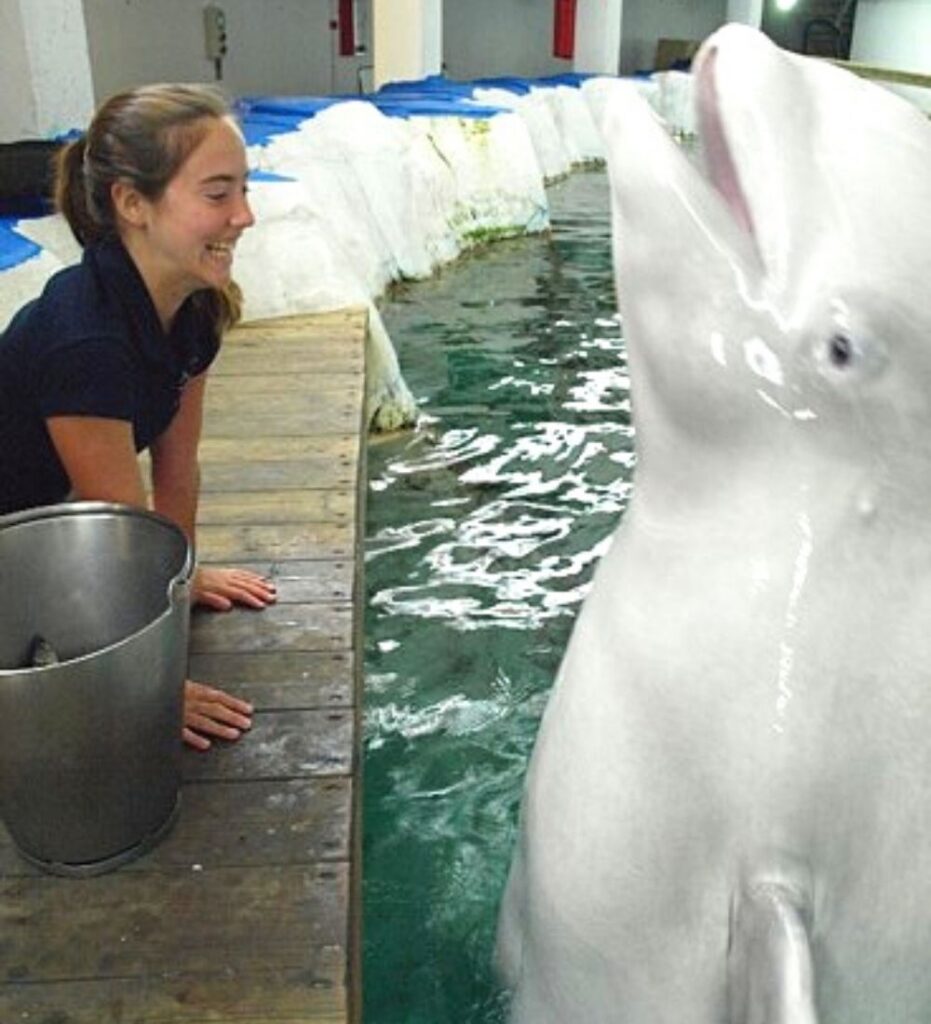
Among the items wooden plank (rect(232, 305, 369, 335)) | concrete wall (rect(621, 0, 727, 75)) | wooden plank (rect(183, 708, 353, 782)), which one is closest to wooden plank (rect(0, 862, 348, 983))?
wooden plank (rect(183, 708, 353, 782))

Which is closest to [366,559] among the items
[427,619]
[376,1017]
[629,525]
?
[427,619]

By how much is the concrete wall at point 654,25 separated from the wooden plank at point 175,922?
25620 mm

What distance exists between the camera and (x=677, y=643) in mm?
1621

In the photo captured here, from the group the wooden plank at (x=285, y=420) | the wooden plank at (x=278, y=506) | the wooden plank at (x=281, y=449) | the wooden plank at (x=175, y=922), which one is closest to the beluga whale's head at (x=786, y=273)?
the wooden plank at (x=175, y=922)

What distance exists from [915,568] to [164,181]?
4.80 feet

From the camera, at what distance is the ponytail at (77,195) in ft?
7.49

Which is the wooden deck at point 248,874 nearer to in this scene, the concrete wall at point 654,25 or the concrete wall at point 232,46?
the concrete wall at point 232,46

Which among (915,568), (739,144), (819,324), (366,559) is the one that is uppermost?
(739,144)

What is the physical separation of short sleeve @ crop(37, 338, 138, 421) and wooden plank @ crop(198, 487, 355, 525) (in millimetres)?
1329

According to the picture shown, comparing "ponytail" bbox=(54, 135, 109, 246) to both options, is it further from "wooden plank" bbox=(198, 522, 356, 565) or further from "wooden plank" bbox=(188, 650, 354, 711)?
"wooden plank" bbox=(198, 522, 356, 565)

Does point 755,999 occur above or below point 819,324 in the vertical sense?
below

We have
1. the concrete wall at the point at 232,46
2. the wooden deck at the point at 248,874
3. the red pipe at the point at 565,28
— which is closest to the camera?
the wooden deck at the point at 248,874

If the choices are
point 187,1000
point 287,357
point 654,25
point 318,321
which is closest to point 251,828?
point 187,1000

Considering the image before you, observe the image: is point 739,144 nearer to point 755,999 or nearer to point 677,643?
point 677,643
